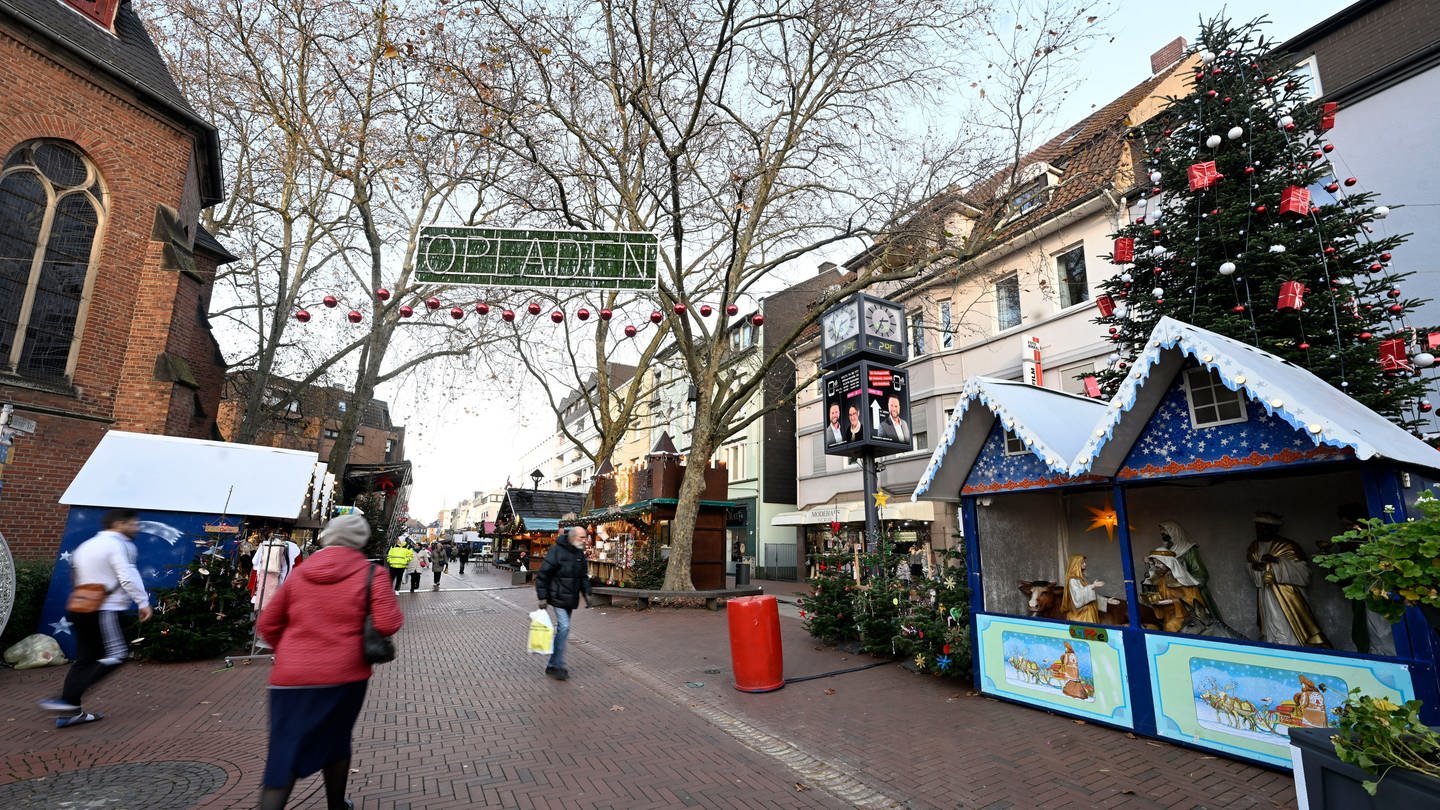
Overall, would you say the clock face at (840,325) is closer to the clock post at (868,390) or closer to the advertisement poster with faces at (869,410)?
the clock post at (868,390)

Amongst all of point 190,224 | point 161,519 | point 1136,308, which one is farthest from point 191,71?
point 1136,308

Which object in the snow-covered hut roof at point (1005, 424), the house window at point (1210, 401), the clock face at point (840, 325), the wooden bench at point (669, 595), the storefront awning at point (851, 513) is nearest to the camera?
the house window at point (1210, 401)

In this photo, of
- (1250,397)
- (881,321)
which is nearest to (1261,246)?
(1250,397)

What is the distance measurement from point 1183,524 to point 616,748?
6.79 m

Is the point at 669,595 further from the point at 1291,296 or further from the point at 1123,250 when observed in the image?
the point at 1291,296

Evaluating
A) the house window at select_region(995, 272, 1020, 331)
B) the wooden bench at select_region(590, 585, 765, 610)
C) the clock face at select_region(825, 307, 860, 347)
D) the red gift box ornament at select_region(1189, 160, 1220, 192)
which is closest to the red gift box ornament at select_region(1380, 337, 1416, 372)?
the red gift box ornament at select_region(1189, 160, 1220, 192)

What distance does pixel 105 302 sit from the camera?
12617 mm

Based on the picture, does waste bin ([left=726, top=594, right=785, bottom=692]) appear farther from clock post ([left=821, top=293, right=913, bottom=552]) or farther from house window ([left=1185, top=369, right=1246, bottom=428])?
house window ([left=1185, top=369, right=1246, bottom=428])

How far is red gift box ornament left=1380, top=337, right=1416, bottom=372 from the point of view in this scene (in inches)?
256

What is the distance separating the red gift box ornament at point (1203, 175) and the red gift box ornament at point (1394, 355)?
2438mm

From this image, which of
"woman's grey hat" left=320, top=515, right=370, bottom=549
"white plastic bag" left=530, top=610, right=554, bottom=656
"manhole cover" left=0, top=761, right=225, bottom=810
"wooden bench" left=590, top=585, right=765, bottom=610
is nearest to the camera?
"woman's grey hat" left=320, top=515, right=370, bottom=549

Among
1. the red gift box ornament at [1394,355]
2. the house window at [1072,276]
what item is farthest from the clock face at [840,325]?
the house window at [1072,276]

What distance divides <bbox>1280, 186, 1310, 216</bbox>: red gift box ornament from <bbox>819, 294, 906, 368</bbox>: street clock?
511 cm

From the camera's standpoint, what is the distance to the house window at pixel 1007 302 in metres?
19.2
